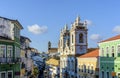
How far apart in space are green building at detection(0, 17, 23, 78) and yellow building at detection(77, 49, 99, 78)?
15885mm

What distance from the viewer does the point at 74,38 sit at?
265 feet

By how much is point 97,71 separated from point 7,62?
18.4m

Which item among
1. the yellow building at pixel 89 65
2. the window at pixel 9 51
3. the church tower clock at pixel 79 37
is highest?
the church tower clock at pixel 79 37

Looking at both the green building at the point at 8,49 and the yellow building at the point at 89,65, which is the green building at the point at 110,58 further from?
the green building at the point at 8,49

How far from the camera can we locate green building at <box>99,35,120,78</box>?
133ft

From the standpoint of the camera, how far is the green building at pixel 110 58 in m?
40.6

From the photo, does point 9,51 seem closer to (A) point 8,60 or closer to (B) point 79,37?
(A) point 8,60

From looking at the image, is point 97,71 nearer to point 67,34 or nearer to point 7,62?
point 7,62

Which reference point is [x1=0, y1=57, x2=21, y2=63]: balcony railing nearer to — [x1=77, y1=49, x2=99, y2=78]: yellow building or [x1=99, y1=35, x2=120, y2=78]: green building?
[x1=99, y1=35, x2=120, y2=78]: green building

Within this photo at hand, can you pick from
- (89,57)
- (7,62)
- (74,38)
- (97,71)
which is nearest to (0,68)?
(7,62)

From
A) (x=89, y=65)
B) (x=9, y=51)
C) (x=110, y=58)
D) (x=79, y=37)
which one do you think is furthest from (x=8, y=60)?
(x=79, y=37)

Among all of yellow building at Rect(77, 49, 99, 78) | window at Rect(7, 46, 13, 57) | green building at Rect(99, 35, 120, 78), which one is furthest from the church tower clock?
window at Rect(7, 46, 13, 57)

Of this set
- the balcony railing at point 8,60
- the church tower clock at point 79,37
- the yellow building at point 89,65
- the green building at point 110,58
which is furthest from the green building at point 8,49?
the church tower clock at point 79,37

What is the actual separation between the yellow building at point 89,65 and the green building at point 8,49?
15885 millimetres
